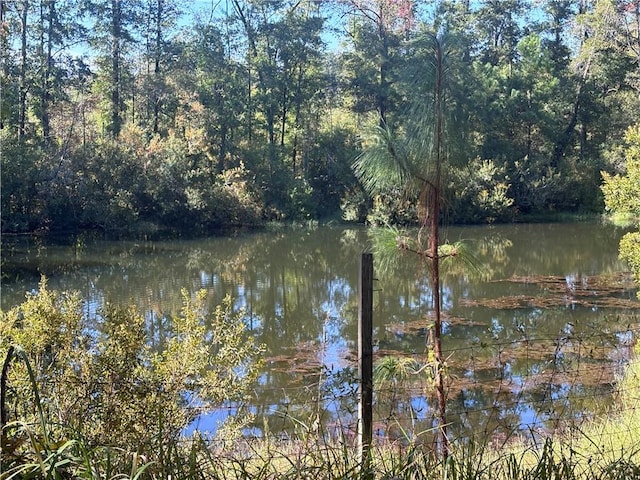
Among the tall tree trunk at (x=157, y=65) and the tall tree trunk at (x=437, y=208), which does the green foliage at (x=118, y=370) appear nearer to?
the tall tree trunk at (x=437, y=208)

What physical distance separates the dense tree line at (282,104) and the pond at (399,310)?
2904 mm

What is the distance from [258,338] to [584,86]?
20233 millimetres

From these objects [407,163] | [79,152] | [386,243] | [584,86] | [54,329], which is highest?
[584,86]

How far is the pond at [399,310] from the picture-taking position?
17.2ft

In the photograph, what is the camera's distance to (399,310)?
9.91 meters

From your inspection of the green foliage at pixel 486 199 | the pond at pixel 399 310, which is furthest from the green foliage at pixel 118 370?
the green foliage at pixel 486 199

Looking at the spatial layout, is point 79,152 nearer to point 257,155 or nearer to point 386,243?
point 257,155

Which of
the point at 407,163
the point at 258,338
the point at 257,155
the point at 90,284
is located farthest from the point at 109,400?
the point at 257,155

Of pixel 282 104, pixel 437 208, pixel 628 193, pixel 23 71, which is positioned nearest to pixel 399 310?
pixel 628 193

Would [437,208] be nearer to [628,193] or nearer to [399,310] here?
[628,193]

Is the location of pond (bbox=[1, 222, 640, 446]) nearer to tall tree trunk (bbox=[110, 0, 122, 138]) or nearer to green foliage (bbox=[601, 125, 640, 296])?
green foliage (bbox=[601, 125, 640, 296])

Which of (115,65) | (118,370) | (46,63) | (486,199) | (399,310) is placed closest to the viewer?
(118,370)

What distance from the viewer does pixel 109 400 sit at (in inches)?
123

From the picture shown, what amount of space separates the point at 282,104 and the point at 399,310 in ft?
54.4
